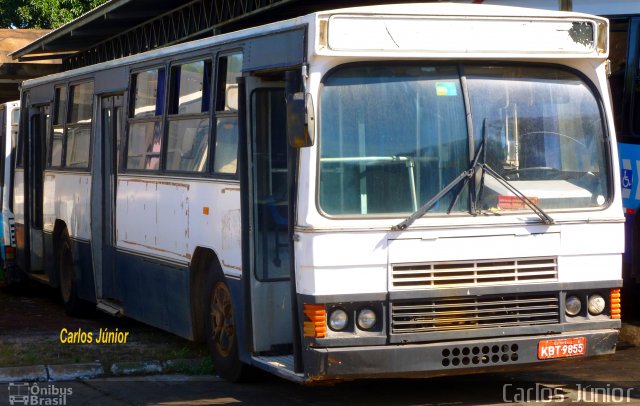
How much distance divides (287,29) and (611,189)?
2.56 m

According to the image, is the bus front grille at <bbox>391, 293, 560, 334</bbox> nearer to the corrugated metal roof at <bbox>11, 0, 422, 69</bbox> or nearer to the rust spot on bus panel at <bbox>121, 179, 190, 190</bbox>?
the rust spot on bus panel at <bbox>121, 179, 190, 190</bbox>

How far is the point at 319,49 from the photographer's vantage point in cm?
736

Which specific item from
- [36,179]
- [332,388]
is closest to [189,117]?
[332,388]

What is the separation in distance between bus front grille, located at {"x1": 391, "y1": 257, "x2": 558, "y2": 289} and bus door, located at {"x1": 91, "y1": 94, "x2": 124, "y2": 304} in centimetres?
525

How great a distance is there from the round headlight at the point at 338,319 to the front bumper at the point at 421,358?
15 centimetres

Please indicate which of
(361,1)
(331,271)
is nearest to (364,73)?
(331,271)

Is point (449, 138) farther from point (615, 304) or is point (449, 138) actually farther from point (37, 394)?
point (37, 394)

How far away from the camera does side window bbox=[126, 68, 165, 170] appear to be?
34.6ft

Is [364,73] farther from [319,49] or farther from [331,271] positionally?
[331,271]

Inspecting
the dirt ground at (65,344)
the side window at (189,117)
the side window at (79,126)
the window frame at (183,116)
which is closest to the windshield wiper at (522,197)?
the window frame at (183,116)

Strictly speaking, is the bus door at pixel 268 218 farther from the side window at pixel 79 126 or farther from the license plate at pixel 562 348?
the side window at pixel 79 126

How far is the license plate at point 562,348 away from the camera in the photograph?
7.62 m

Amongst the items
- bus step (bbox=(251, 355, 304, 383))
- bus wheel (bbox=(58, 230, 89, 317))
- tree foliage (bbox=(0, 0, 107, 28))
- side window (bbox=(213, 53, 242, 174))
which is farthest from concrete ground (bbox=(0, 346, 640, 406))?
tree foliage (bbox=(0, 0, 107, 28))

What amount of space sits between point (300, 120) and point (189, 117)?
9.15ft
